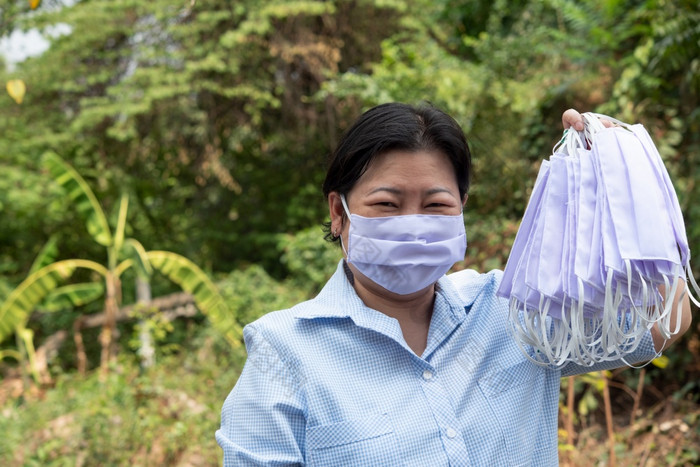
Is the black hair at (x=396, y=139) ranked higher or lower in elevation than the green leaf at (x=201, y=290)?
higher

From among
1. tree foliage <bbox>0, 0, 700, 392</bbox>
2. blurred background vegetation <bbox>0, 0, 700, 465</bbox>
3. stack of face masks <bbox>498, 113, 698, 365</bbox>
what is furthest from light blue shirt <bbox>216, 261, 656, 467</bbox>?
tree foliage <bbox>0, 0, 700, 392</bbox>

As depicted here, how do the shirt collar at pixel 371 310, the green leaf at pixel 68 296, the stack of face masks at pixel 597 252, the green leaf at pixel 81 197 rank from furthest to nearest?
the green leaf at pixel 68 296
the green leaf at pixel 81 197
the shirt collar at pixel 371 310
the stack of face masks at pixel 597 252

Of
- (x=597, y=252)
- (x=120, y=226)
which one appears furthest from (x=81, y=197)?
(x=597, y=252)

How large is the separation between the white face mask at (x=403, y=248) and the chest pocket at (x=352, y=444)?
351mm

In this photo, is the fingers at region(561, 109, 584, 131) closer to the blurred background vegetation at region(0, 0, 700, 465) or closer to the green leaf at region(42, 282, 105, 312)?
the blurred background vegetation at region(0, 0, 700, 465)

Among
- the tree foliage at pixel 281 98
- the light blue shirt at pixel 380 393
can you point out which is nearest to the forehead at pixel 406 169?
the light blue shirt at pixel 380 393

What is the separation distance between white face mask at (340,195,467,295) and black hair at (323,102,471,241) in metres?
0.10

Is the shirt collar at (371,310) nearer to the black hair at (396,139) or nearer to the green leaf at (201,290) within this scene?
the black hair at (396,139)

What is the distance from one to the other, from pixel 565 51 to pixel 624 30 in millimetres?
→ 543

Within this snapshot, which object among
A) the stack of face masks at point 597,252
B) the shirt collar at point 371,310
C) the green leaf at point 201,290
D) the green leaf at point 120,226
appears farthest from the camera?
the green leaf at point 120,226

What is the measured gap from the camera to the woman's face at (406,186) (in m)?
1.53

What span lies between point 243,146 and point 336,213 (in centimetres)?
829

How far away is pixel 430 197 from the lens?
1.56m

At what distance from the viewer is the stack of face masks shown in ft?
4.31
